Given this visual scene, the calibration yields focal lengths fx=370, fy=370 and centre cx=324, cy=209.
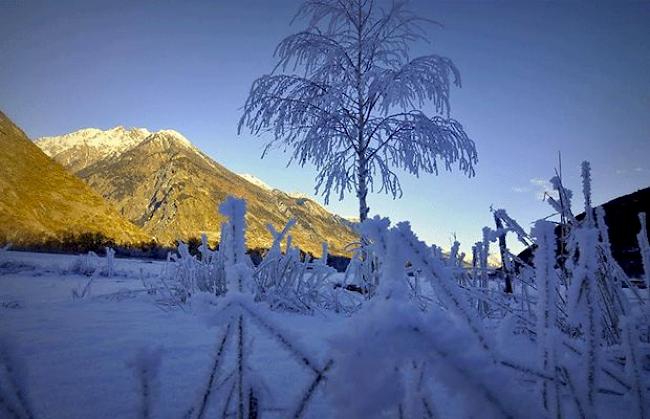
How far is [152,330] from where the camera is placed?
4.09 feet

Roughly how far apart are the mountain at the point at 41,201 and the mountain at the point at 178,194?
3028 cm

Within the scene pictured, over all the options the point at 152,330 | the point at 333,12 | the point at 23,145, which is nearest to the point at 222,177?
the point at 23,145

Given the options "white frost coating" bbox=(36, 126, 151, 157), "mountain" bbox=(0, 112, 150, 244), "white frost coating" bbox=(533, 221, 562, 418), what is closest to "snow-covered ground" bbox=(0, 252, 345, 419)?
Result: "white frost coating" bbox=(533, 221, 562, 418)

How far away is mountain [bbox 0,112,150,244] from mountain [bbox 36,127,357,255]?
30283 mm

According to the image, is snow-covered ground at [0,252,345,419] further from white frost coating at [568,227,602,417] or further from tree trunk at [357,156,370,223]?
tree trunk at [357,156,370,223]

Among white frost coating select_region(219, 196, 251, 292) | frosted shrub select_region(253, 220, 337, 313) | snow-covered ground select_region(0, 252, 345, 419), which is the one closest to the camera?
white frost coating select_region(219, 196, 251, 292)

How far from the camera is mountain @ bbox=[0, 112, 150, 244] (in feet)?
56.0

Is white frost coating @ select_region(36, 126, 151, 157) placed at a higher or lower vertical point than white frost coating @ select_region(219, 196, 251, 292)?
higher

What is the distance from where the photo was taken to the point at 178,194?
77375 millimetres

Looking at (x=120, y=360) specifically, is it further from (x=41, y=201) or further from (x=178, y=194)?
(x=178, y=194)

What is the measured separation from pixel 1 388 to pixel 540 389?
0.68 m

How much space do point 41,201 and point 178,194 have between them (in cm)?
5983

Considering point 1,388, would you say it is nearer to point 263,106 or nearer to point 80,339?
point 80,339

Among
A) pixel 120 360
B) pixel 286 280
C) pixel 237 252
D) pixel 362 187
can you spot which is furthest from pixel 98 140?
pixel 237 252
